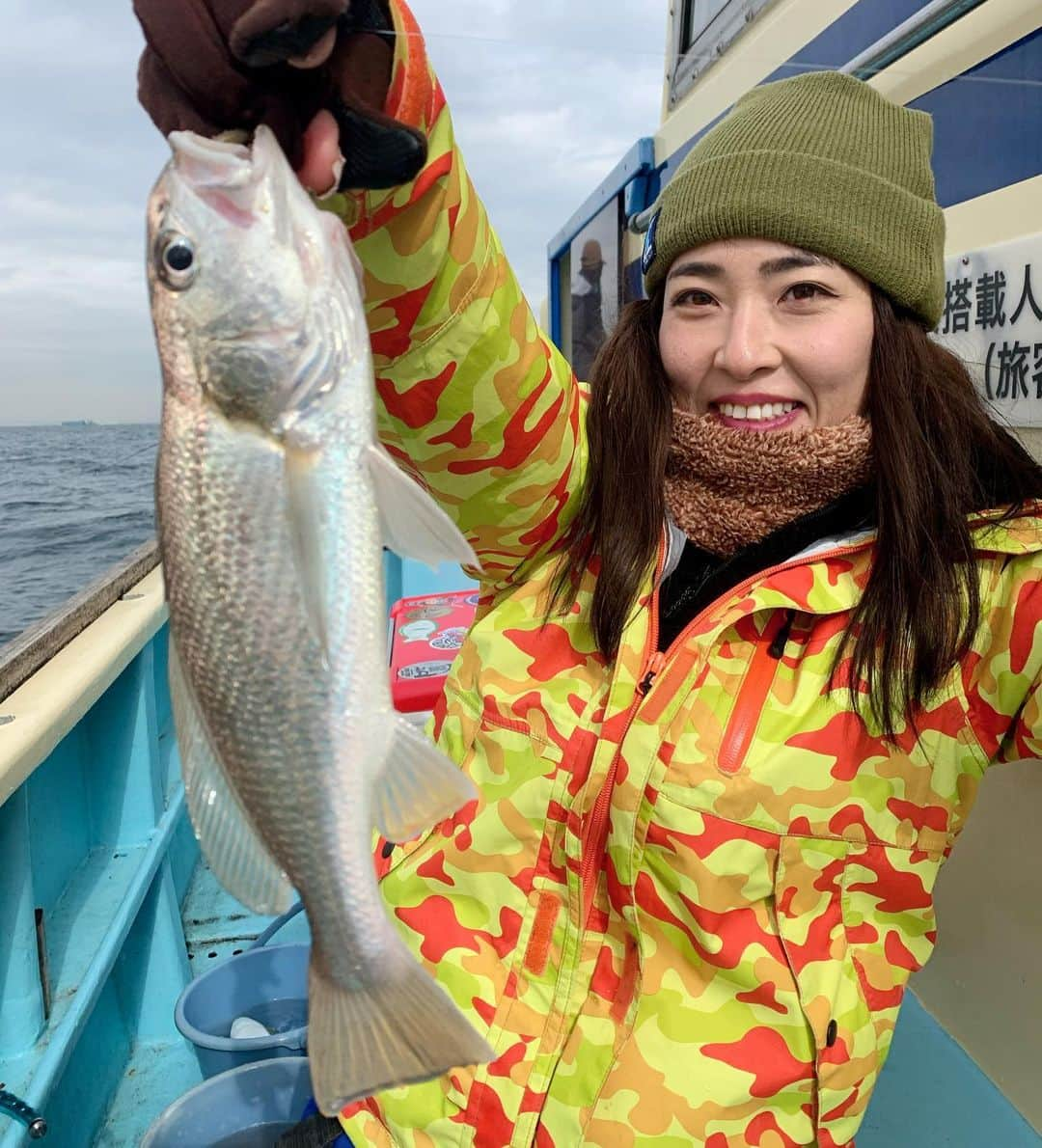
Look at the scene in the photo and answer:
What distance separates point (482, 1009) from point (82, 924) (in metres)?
1.70

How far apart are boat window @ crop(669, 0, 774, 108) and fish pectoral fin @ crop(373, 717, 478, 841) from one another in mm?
3671

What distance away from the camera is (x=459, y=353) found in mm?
1516

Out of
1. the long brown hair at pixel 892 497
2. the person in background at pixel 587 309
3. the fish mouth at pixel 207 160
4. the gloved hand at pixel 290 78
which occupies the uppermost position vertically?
the person in background at pixel 587 309

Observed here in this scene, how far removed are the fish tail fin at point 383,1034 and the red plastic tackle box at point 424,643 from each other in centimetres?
202

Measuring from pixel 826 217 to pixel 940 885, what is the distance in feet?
6.39

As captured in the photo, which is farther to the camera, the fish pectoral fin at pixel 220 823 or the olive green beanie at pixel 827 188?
the olive green beanie at pixel 827 188

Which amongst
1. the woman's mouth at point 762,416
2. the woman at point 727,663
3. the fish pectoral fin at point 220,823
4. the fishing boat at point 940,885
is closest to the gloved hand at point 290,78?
the woman at point 727,663

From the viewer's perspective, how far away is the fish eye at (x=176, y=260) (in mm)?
1038

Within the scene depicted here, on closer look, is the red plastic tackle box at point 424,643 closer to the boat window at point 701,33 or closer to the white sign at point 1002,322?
the white sign at point 1002,322

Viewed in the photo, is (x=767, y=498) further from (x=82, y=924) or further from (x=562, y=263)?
(x=562, y=263)

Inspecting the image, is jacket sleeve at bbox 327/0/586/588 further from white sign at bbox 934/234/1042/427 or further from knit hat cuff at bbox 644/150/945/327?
white sign at bbox 934/234/1042/427

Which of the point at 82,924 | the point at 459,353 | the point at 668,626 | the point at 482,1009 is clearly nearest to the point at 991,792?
the point at 668,626

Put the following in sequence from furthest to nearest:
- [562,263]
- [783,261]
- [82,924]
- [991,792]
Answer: [562,263], [82,924], [991,792], [783,261]

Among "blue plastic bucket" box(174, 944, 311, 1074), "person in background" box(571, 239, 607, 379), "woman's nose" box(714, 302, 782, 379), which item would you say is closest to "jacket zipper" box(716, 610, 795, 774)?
"woman's nose" box(714, 302, 782, 379)
